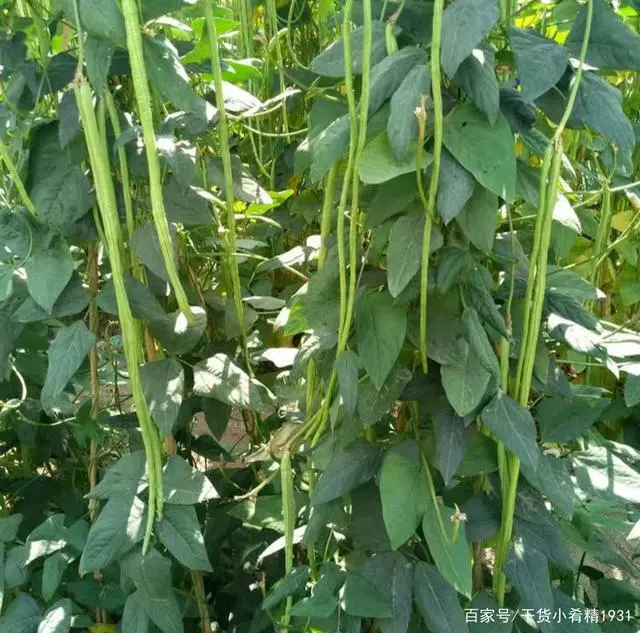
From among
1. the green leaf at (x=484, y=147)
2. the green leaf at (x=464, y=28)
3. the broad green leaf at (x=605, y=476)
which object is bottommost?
the broad green leaf at (x=605, y=476)

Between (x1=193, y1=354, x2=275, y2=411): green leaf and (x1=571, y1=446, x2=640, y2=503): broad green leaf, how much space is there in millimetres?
366

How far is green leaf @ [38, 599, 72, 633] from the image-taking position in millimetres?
841

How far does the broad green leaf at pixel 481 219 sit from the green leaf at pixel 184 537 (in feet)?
1.35

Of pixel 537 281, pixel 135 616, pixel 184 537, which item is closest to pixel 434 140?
pixel 537 281

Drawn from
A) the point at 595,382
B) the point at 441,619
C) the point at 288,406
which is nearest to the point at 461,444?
the point at 441,619

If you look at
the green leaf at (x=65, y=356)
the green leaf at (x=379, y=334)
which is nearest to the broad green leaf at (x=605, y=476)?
the green leaf at (x=379, y=334)

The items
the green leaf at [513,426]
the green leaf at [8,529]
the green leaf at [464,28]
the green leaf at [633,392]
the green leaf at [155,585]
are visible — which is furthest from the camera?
the green leaf at [633,392]

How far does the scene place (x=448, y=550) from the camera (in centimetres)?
69

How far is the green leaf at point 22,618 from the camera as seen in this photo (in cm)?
87

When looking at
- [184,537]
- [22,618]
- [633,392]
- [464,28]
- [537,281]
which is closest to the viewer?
[464,28]

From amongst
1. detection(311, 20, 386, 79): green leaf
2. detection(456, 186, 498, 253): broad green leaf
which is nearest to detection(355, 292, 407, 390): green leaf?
detection(456, 186, 498, 253): broad green leaf

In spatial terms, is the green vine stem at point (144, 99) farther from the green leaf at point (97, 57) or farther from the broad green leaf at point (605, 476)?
the broad green leaf at point (605, 476)

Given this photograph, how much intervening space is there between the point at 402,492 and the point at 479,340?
172mm

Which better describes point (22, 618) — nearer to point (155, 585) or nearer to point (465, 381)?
point (155, 585)
